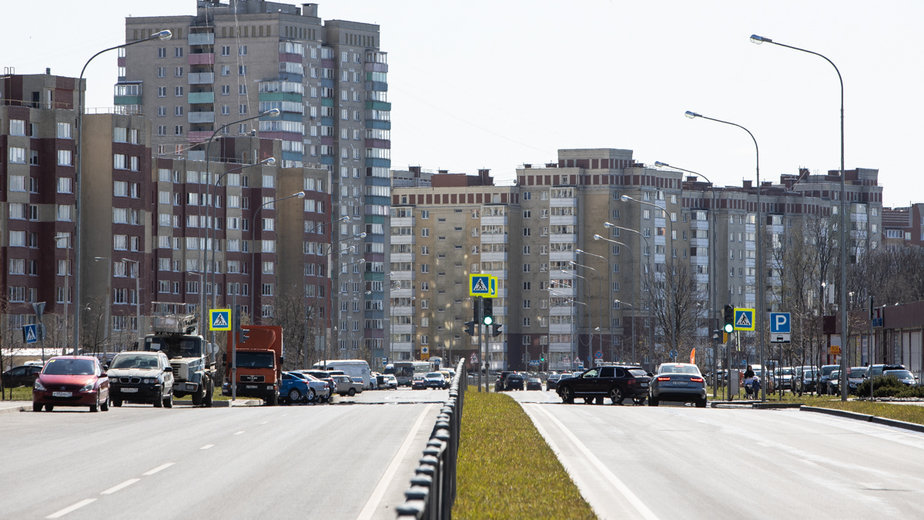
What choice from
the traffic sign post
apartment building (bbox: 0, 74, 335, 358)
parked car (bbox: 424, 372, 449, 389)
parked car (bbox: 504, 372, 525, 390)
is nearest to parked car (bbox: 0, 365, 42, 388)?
apartment building (bbox: 0, 74, 335, 358)

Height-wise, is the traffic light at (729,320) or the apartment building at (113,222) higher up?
the apartment building at (113,222)

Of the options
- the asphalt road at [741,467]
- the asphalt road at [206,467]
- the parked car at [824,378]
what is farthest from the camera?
the parked car at [824,378]

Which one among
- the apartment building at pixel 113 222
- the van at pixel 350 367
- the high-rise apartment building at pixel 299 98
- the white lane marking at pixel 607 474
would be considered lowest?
the van at pixel 350 367

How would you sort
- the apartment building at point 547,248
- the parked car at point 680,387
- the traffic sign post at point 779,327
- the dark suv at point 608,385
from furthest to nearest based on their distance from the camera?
the apartment building at point 547,248
the dark suv at point 608,385
the parked car at point 680,387
the traffic sign post at point 779,327

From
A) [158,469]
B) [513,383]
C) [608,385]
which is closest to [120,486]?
[158,469]

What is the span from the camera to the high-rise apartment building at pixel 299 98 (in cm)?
16912

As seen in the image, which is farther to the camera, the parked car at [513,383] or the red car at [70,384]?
the parked car at [513,383]

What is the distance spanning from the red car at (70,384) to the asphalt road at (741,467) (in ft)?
40.5

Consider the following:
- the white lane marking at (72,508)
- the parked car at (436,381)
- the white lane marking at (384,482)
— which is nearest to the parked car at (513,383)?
the parked car at (436,381)

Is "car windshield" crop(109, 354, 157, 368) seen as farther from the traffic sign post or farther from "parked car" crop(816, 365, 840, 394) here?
"parked car" crop(816, 365, 840, 394)

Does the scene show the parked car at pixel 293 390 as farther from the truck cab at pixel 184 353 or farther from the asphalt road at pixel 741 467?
the asphalt road at pixel 741 467

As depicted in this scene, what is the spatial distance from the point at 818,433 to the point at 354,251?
152222mm

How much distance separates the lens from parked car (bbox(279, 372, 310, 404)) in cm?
5944

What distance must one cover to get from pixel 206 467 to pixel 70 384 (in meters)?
20.0
